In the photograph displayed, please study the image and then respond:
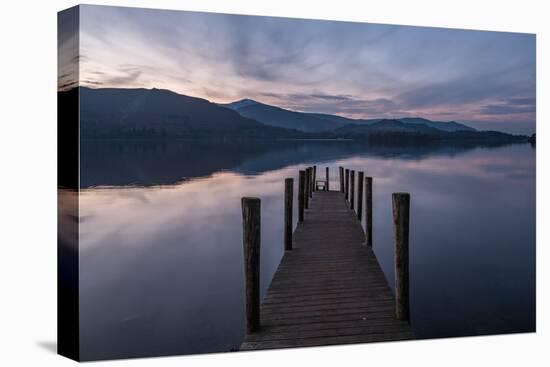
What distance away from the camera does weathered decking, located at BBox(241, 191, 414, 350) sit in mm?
4035

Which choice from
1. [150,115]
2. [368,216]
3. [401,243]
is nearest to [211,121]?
[150,115]

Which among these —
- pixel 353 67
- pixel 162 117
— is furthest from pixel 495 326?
pixel 162 117

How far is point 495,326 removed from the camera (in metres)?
6.28

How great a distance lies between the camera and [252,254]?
4004mm

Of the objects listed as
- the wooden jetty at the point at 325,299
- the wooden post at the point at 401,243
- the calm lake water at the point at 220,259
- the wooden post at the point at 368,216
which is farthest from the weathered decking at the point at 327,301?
the calm lake water at the point at 220,259

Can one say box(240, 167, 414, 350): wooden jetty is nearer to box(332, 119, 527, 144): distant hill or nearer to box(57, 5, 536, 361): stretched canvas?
box(57, 5, 536, 361): stretched canvas

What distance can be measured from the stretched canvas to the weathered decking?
0.02 metres

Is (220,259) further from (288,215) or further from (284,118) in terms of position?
(284,118)

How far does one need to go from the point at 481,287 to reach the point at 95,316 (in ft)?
19.3

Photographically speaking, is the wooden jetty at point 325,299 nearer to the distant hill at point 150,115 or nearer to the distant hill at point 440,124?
the distant hill at point 150,115

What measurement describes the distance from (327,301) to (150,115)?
337cm

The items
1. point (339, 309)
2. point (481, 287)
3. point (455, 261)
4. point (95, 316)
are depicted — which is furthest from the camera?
point (455, 261)

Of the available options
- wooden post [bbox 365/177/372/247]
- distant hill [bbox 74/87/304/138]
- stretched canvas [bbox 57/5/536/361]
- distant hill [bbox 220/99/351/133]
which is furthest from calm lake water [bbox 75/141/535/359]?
distant hill [bbox 220/99/351/133]

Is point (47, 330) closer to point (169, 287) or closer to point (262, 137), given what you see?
point (169, 287)
